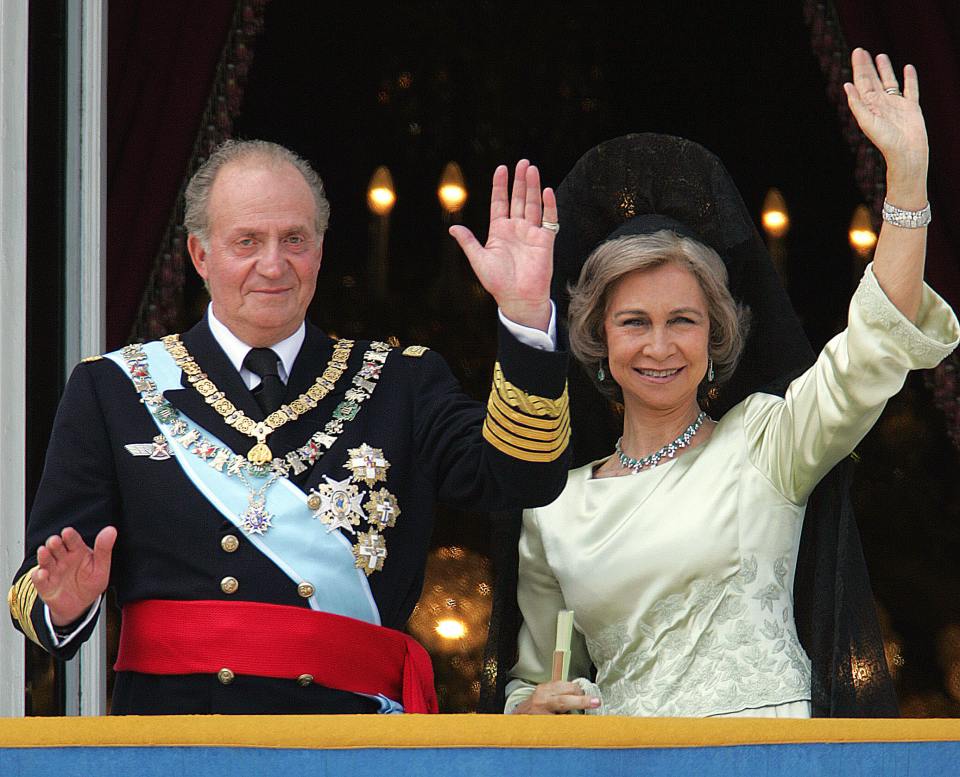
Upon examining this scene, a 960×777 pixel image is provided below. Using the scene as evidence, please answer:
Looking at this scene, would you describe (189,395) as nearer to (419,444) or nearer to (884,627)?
(419,444)

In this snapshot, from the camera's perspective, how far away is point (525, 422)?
2191 millimetres

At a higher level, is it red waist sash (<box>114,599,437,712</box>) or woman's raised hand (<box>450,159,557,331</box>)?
woman's raised hand (<box>450,159,557,331</box>)

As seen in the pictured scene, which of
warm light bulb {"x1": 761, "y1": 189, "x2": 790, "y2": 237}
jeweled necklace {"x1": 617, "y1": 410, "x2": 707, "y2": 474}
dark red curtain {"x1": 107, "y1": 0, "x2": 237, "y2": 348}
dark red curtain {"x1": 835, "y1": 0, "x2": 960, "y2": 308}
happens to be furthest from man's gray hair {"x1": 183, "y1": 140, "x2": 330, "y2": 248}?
warm light bulb {"x1": 761, "y1": 189, "x2": 790, "y2": 237}

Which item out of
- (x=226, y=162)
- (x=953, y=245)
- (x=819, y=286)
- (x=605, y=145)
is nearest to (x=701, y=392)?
(x=605, y=145)

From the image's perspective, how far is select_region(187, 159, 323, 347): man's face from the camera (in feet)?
7.93

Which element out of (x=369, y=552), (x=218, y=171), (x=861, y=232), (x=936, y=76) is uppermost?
(x=936, y=76)

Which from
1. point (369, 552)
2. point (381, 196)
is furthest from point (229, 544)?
point (381, 196)

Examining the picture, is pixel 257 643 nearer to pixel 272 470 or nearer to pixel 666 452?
pixel 272 470

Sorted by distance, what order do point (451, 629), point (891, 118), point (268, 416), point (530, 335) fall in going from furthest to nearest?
point (451, 629), point (891, 118), point (268, 416), point (530, 335)

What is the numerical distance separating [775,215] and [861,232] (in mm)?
225

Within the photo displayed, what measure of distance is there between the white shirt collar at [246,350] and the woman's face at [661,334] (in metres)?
0.54

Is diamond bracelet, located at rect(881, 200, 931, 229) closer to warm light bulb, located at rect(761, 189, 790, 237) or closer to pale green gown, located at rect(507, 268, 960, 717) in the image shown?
pale green gown, located at rect(507, 268, 960, 717)

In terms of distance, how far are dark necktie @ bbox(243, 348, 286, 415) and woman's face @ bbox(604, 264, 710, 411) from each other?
564mm

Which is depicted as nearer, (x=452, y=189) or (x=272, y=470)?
(x=272, y=470)
